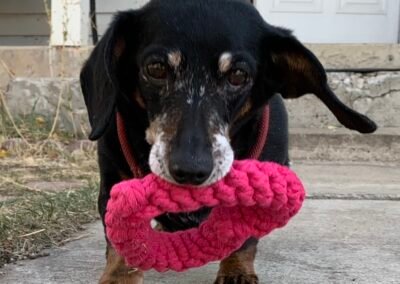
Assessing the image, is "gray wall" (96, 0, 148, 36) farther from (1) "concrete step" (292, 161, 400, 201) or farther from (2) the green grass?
(2) the green grass

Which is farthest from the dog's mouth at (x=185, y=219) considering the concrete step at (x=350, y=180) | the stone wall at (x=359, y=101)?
the stone wall at (x=359, y=101)

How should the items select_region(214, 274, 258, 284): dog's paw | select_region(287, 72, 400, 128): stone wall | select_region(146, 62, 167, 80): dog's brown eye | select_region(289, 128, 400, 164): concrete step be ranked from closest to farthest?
1. select_region(146, 62, 167, 80): dog's brown eye
2. select_region(214, 274, 258, 284): dog's paw
3. select_region(289, 128, 400, 164): concrete step
4. select_region(287, 72, 400, 128): stone wall

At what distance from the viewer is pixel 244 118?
8.11 feet

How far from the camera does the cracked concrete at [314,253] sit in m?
2.63

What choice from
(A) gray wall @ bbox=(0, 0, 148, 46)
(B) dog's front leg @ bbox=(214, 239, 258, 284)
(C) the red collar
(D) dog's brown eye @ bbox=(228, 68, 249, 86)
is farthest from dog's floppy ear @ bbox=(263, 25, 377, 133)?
(A) gray wall @ bbox=(0, 0, 148, 46)

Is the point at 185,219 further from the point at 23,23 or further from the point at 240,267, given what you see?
the point at 23,23

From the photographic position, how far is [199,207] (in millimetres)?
2092

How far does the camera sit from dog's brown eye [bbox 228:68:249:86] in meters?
2.28

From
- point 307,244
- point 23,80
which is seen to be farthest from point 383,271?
point 23,80

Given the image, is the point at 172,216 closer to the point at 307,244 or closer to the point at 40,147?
the point at 307,244

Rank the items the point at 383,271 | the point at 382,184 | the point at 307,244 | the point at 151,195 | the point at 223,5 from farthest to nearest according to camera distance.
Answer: the point at 382,184, the point at 307,244, the point at 383,271, the point at 223,5, the point at 151,195

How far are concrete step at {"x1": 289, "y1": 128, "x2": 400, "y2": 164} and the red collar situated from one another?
2923mm

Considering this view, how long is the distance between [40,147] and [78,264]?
2.51 metres

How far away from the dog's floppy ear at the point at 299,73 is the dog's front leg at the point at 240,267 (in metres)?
0.52
